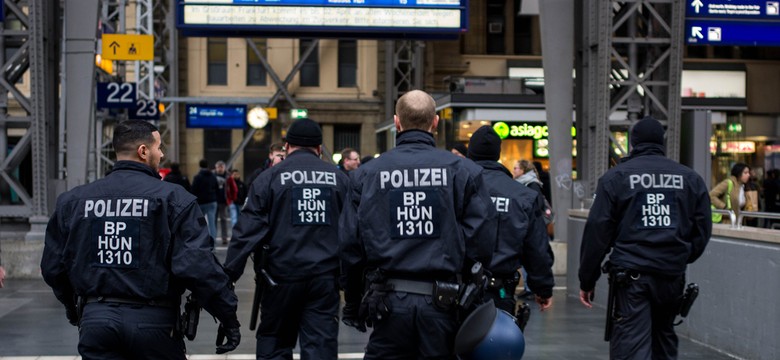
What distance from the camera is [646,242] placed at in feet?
23.5

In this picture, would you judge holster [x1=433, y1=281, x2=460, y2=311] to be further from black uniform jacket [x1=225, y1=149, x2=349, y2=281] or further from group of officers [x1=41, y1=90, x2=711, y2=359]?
black uniform jacket [x1=225, y1=149, x2=349, y2=281]

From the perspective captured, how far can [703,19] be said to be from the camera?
1520cm

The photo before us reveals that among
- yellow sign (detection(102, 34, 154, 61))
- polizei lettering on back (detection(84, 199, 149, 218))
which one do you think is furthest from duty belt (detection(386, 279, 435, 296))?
yellow sign (detection(102, 34, 154, 61))

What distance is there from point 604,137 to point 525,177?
3.17 metres

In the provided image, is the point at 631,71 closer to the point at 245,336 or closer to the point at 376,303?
the point at 245,336

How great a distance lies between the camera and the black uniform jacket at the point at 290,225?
24.6 ft

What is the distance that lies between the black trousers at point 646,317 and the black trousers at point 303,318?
192 centimetres

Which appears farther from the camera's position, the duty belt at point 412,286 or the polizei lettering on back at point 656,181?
the polizei lettering on back at point 656,181

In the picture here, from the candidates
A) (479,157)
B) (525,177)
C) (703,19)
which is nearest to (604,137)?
(703,19)

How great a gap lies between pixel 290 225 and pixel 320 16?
9531mm

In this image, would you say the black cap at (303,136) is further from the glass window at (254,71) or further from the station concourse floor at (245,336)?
the glass window at (254,71)

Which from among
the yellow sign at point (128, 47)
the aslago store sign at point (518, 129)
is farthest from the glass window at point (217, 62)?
the aslago store sign at point (518, 129)

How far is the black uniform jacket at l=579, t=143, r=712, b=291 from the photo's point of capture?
7168mm

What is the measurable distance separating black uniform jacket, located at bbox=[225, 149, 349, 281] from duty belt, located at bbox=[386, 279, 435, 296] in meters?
2.06
